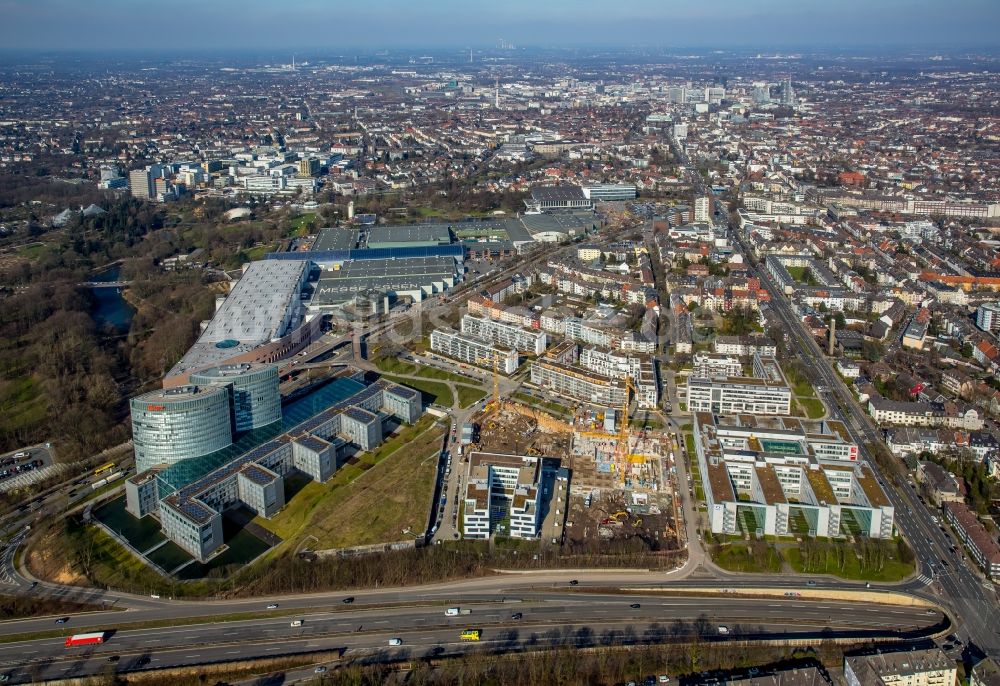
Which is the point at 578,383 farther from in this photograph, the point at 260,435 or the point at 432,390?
the point at 260,435

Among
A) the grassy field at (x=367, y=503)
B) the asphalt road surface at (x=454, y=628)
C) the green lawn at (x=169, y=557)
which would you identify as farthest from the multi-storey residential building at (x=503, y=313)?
the green lawn at (x=169, y=557)

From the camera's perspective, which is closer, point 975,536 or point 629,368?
point 975,536

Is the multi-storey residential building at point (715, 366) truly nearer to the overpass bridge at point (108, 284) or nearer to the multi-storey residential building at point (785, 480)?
the multi-storey residential building at point (785, 480)

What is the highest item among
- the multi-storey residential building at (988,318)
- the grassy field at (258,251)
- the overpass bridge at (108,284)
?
the multi-storey residential building at (988,318)

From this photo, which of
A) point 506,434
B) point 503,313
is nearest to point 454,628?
point 506,434

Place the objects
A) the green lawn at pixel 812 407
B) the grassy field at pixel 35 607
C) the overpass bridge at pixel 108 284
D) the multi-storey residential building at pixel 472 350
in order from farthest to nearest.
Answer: the overpass bridge at pixel 108 284 → the multi-storey residential building at pixel 472 350 → the green lawn at pixel 812 407 → the grassy field at pixel 35 607

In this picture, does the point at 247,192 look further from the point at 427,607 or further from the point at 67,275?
the point at 427,607

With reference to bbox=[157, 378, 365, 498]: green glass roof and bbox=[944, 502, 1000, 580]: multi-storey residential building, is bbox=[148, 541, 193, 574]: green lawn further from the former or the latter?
bbox=[944, 502, 1000, 580]: multi-storey residential building
